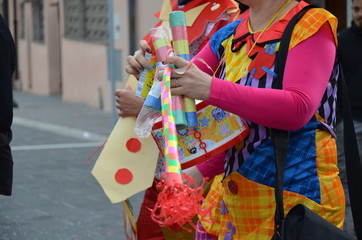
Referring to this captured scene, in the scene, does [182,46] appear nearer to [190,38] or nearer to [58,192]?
[190,38]

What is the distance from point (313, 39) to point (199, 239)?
0.94 metres

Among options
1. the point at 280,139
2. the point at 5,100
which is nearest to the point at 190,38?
the point at 5,100

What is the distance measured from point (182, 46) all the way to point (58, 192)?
6.49 metres

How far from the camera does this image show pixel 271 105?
2494mm

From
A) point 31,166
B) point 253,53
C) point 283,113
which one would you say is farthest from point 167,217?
point 31,166

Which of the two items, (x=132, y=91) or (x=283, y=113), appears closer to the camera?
(x=283, y=113)

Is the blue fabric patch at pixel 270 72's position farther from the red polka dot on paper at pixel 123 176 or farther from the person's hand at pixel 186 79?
the red polka dot on paper at pixel 123 176

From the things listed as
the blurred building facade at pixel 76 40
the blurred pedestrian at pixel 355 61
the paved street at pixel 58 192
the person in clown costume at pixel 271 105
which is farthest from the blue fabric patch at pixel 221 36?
the blurred building facade at pixel 76 40

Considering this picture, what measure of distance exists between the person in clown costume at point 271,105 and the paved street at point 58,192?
4.11m

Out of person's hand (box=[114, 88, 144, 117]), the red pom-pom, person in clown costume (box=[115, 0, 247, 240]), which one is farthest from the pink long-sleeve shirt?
person's hand (box=[114, 88, 144, 117])

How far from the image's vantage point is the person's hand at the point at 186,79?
2.45m

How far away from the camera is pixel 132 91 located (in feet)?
12.1

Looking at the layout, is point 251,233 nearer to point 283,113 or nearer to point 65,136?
point 283,113

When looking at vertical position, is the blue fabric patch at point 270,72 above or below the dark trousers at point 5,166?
above
